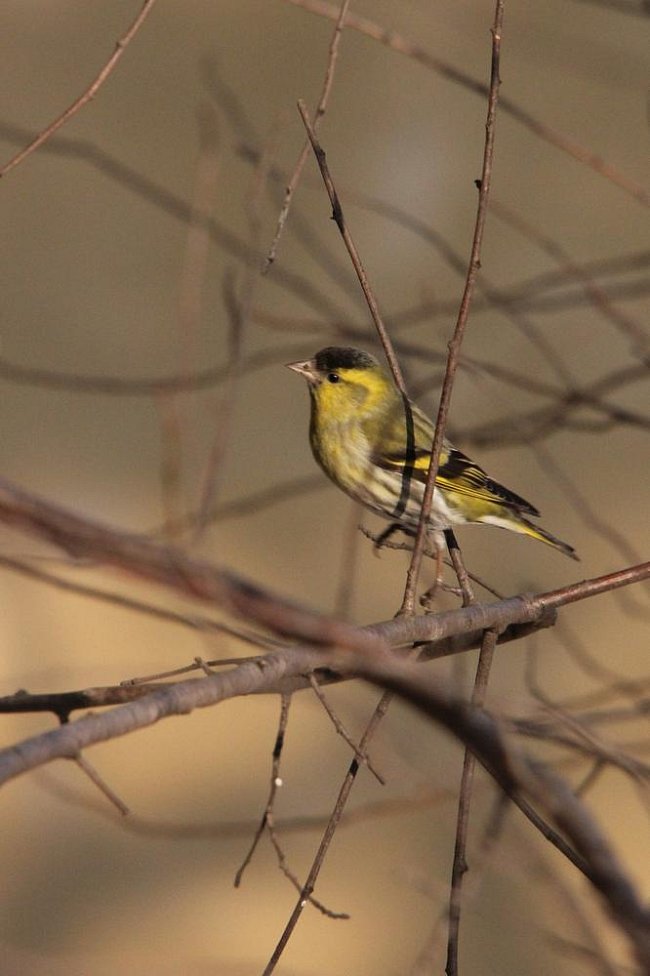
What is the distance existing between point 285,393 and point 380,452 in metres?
3.36

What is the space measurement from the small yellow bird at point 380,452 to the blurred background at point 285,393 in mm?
120

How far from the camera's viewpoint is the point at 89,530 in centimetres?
54

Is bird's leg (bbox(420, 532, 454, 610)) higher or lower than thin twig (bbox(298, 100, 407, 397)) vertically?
lower

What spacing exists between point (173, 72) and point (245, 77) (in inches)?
Answer: 14.6

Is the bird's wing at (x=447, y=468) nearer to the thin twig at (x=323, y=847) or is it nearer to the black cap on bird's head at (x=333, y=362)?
the black cap on bird's head at (x=333, y=362)

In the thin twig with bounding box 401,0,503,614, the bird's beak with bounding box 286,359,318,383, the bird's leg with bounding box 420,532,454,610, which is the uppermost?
the bird's beak with bounding box 286,359,318,383

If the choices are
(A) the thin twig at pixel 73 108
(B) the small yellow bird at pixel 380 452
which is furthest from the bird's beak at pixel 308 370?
(A) the thin twig at pixel 73 108

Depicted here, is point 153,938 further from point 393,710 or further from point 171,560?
point 171,560

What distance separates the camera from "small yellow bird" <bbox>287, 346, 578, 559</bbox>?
2.89 m

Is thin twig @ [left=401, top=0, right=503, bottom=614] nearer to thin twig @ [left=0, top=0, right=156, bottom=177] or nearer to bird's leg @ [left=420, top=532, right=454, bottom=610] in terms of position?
bird's leg @ [left=420, top=532, right=454, bottom=610]

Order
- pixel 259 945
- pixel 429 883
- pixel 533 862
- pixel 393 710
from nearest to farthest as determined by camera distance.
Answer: pixel 533 862 < pixel 429 883 < pixel 259 945 < pixel 393 710

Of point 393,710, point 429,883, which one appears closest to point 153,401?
point 393,710

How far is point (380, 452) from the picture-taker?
2965 mm

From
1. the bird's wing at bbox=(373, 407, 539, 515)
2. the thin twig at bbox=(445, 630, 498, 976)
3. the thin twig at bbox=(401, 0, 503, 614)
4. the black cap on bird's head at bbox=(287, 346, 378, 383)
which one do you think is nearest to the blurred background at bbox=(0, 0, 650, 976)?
the bird's wing at bbox=(373, 407, 539, 515)
